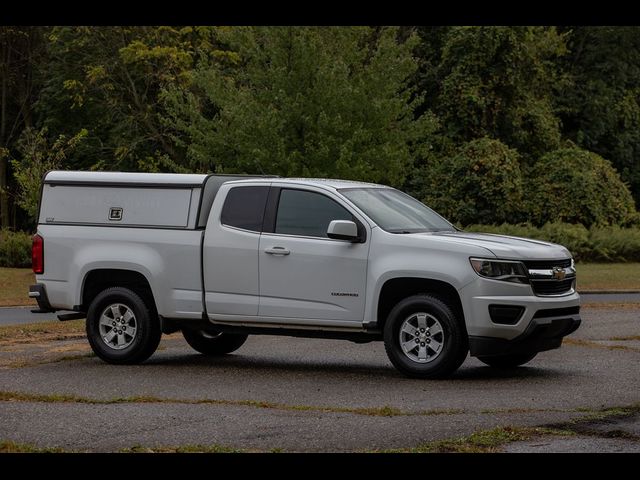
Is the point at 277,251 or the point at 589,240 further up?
the point at 277,251

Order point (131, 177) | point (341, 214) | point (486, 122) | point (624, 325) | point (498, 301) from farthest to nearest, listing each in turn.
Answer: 1. point (486, 122)
2. point (624, 325)
3. point (131, 177)
4. point (341, 214)
5. point (498, 301)

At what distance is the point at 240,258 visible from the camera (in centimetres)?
1310

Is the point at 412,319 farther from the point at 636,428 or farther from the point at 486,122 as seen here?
the point at 486,122

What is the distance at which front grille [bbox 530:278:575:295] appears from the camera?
1220cm

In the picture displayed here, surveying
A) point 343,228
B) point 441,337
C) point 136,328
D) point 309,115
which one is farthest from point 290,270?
point 309,115

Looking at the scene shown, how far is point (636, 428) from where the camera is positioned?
9.10 m

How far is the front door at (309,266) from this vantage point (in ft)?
41.2

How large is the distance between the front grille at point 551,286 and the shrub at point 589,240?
78.7 ft

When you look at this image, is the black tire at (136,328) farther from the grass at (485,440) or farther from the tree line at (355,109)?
the tree line at (355,109)

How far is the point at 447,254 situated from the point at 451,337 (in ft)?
2.63

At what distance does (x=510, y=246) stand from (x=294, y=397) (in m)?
2.67

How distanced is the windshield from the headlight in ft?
3.35

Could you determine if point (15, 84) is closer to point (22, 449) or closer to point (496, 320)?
point (496, 320)
